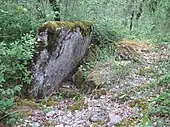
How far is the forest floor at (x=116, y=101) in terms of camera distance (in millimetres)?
5074

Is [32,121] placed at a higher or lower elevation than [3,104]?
lower

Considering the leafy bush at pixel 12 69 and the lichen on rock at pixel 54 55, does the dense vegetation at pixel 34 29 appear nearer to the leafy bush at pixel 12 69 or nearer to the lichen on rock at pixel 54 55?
the leafy bush at pixel 12 69

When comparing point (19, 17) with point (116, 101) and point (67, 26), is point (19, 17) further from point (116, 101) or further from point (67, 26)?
point (116, 101)

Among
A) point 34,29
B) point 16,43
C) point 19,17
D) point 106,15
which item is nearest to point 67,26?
point 34,29

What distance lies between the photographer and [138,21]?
1606 cm

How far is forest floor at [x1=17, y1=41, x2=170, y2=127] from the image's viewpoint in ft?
16.6

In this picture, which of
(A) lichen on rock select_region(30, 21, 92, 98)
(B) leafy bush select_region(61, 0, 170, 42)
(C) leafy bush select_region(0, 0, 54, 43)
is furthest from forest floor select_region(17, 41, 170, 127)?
(C) leafy bush select_region(0, 0, 54, 43)

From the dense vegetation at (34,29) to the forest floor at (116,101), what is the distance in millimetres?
116

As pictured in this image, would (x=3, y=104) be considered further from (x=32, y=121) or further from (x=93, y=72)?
(x=93, y=72)

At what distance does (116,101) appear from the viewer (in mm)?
5863

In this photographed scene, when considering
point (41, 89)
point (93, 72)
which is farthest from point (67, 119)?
point (93, 72)

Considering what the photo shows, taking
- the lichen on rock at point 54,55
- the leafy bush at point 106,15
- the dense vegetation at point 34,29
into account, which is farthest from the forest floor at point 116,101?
the leafy bush at point 106,15

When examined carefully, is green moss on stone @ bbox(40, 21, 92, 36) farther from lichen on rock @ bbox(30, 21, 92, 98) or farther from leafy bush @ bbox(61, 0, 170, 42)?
leafy bush @ bbox(61, 0, 170, 42)

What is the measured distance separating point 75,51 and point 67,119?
7.30 ft
